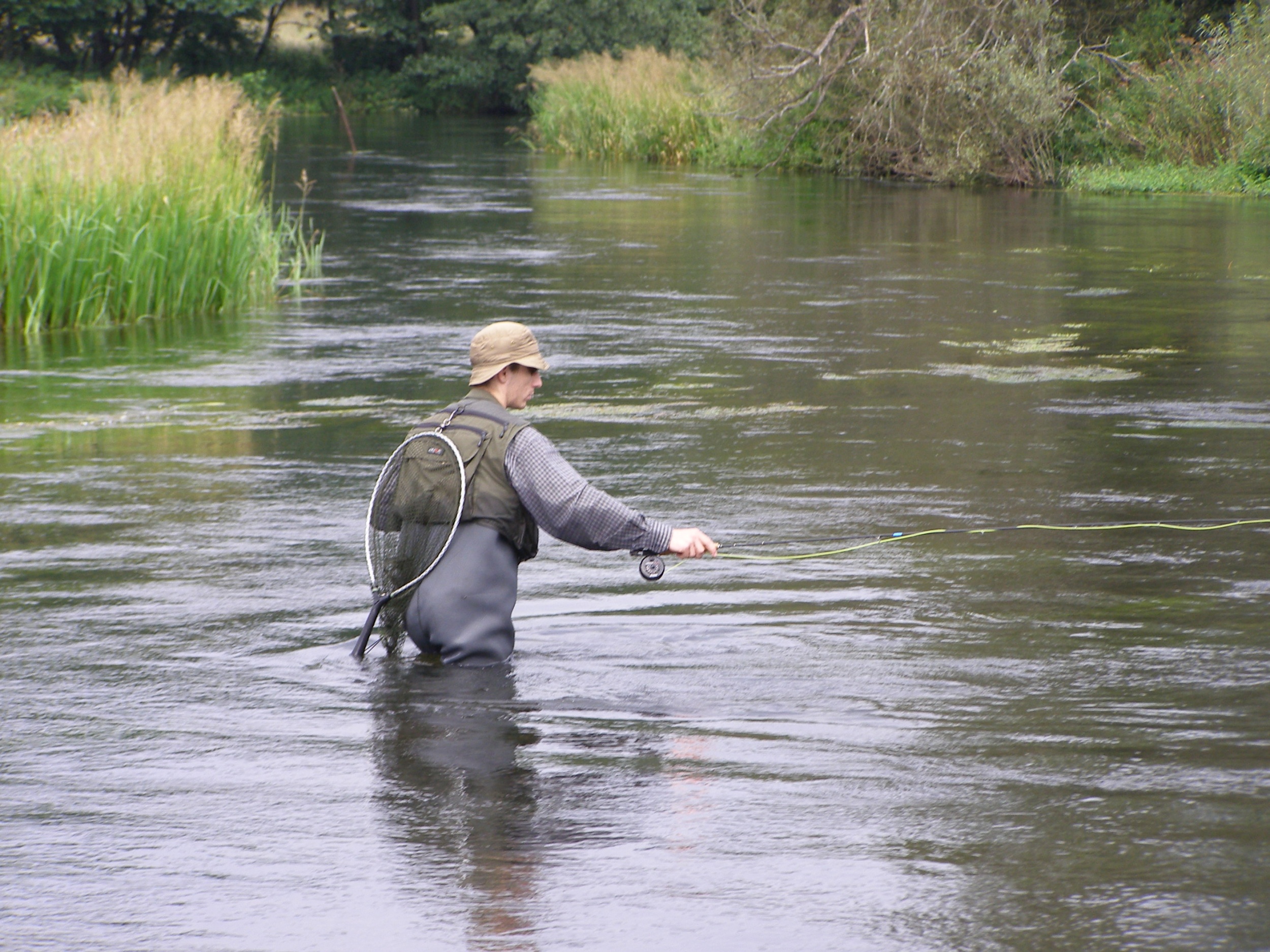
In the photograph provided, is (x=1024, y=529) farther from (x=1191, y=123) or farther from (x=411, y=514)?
(x=1191, y=123)

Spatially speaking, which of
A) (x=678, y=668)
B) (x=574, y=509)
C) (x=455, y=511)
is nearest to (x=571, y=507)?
(x=574, y=509)

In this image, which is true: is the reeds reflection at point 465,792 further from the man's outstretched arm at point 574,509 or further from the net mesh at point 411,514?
the man's outstretched arm at point 574,509

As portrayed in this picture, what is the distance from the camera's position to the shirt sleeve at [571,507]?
18.7 ft

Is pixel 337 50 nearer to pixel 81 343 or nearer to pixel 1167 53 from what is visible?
pixel 1167 53

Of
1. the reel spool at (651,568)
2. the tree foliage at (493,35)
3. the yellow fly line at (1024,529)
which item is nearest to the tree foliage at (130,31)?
the tree foliage at (493,35)

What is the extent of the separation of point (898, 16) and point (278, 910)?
1158 inches

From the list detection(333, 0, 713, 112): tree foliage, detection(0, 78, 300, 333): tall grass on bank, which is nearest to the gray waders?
detection(0, 78, 300, 333): tall grass on bank

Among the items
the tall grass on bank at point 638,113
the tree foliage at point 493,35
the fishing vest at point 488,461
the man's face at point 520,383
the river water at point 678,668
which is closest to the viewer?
the river water at point 678,668

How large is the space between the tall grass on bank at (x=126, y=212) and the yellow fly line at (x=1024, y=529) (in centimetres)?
823

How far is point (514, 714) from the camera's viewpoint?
5527 mm

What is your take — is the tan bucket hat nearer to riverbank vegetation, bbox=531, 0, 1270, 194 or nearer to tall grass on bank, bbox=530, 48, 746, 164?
riverbank vegetation, bbox=531, 0, 1270, 194

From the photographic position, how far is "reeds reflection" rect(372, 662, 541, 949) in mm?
4137

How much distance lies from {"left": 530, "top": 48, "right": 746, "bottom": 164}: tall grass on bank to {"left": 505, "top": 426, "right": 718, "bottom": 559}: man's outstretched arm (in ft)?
97.6

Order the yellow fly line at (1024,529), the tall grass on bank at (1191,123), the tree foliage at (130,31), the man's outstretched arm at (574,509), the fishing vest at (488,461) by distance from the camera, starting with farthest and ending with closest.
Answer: the tree foliage at (130,31), the tall grass on bank at (1191,123), the yellow fly line at (1024,529), the fishing vest at (488,461), the man's outstretched arm at (574,509)
